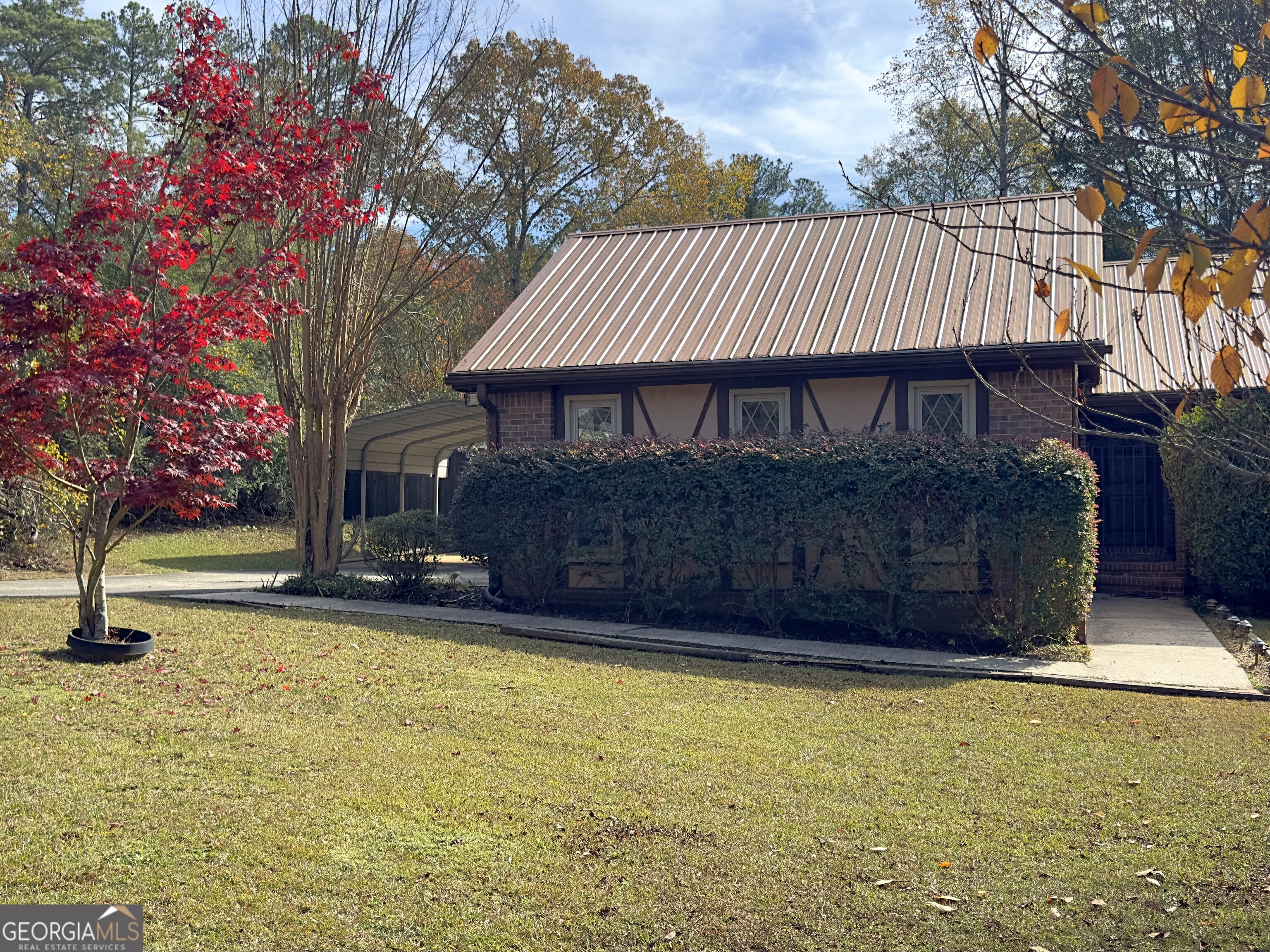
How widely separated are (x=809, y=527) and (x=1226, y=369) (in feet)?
26.7

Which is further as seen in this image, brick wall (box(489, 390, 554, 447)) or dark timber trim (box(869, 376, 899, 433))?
brick wall (box(489, 390, 554, 447))

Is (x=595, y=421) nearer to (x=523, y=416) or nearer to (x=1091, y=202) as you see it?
(x=523, y=416)

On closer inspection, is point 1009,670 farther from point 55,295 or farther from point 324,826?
point 55,295

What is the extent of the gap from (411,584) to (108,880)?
910cm

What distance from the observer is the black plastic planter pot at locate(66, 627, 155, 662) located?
7875 mm

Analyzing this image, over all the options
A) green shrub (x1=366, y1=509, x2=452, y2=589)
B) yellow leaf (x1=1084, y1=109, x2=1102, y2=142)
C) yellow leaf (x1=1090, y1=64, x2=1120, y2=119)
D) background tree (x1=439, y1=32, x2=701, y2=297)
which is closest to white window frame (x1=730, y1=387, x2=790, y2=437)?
green shrub (x1=366, y1=509, x2=452, y2=589)

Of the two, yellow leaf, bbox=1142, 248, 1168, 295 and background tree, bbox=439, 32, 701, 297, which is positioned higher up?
background tree, bbox=439, 32, 701, 297

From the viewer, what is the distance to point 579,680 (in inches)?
327

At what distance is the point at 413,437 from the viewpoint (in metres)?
18.1

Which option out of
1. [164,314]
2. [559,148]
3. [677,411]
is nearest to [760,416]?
[677,411]

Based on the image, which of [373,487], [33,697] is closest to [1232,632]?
[33,697]

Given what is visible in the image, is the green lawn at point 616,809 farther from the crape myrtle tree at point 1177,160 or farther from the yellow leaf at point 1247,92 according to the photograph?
the yellow leaf at point 1247,92

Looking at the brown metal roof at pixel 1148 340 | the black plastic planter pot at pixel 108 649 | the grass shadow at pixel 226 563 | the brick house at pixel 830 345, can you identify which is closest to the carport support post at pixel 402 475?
the grass shadow at pixel 226 563

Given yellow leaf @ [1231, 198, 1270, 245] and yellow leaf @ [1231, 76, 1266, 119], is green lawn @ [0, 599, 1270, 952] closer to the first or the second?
yellow leaf @ [1231, 198, 1270, 245]
